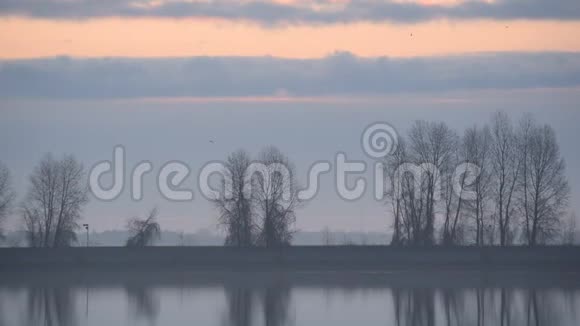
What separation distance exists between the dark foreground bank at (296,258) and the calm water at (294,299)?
4780 millimetres

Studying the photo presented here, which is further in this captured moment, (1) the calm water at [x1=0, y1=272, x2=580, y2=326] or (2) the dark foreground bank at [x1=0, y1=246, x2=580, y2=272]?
(2) the dark foreground bank at [x1=0, y1=246, x2=580, y2=272]

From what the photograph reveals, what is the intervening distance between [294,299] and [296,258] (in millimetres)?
20193

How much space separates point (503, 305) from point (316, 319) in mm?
7131

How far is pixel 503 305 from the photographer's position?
33.9 m

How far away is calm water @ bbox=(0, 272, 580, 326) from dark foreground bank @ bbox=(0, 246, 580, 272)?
15.7ft

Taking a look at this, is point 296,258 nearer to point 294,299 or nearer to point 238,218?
point 238,218

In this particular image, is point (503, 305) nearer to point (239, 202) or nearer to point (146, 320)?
point (146, 320)

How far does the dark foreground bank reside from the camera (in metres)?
54.7

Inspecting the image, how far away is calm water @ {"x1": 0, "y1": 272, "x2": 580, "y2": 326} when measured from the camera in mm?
30641

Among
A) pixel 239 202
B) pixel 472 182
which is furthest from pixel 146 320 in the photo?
pixel 472 182

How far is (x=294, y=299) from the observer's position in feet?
120

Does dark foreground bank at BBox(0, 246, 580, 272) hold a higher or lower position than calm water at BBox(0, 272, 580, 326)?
higher

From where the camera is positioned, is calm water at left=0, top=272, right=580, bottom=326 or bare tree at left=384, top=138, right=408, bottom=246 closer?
calm water at left=0, top=272, right=580, bottom=326

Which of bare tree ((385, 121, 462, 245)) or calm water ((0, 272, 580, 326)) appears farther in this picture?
bare tree ((385, 121, 462, 245))
